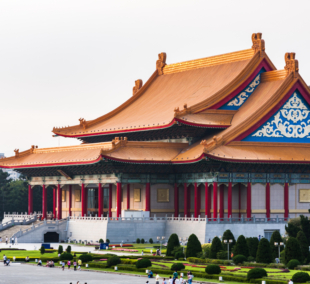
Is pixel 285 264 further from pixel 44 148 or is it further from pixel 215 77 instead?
pixel 44 148

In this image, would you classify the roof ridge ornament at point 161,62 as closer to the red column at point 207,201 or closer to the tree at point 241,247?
the red column at point 207,201

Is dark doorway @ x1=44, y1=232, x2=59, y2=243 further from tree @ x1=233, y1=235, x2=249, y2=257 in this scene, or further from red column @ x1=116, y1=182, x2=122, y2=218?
tree @ x1=233, y1=235, x2=249, y2=257

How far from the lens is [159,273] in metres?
54.8

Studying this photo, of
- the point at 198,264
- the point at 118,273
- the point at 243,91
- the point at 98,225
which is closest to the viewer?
the point at 118,273

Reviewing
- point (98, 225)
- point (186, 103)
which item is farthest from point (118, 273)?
point (186, 103)

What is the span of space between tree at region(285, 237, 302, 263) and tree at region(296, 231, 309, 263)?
2.31ft

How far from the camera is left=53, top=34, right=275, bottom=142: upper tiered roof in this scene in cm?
7969

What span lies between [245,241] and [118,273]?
33.7 ft

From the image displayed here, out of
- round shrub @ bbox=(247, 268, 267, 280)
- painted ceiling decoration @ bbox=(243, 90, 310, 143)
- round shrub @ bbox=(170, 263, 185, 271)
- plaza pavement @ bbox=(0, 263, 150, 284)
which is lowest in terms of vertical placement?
plaza pavement @ bbox=(0, 263, 150, 284)

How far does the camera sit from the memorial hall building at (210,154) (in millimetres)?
75625

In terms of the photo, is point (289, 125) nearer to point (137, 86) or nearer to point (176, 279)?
point (137, 86)

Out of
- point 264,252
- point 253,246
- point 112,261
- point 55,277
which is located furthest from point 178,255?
point 55,277


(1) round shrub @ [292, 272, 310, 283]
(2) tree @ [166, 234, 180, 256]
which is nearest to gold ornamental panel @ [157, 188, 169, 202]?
(2) tree @ [166, 234, 180, 256]

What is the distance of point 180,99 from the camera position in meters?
85.7
